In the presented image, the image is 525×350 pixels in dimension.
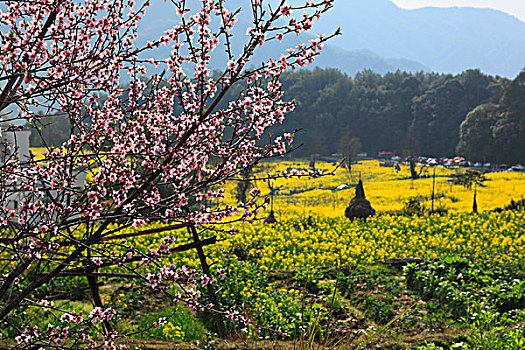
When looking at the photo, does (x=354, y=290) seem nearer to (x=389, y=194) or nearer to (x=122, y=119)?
(x=122, y=119)

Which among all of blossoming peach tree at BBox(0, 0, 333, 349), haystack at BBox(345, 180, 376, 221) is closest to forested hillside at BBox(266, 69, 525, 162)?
haystack at BBox(345, 180, 376, 221)

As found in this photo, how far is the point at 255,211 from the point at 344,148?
142 feet

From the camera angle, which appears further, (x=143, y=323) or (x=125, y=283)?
(x=125, y=283)

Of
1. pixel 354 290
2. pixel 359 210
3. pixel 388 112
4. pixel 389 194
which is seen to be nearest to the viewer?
pixel 354 290

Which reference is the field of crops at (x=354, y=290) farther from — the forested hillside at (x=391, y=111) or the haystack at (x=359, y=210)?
the forested hillside at (x=391, y=111)

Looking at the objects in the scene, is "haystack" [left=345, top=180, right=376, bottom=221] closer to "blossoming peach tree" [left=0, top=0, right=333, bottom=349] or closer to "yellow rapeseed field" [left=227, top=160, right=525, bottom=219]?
"yellow rapeseed field" [left=227, top=160, right=525, bottom=219]

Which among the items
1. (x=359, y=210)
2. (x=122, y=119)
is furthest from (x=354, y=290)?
(x=359, y=210)

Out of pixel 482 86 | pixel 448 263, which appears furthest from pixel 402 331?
pixel 482 86

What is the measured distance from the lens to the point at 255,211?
3.20 m

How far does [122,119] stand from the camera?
382cm

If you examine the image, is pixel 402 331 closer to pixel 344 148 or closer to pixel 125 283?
pixel 125 283

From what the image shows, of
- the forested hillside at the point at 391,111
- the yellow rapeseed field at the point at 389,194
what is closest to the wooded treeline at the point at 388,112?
the forested hillside at the point at 391,111

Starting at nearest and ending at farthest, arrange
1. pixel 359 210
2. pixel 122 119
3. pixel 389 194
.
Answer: pixel 122 119 → pixel 359 210 → pixel 389 194

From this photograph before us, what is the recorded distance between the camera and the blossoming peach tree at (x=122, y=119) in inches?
108
